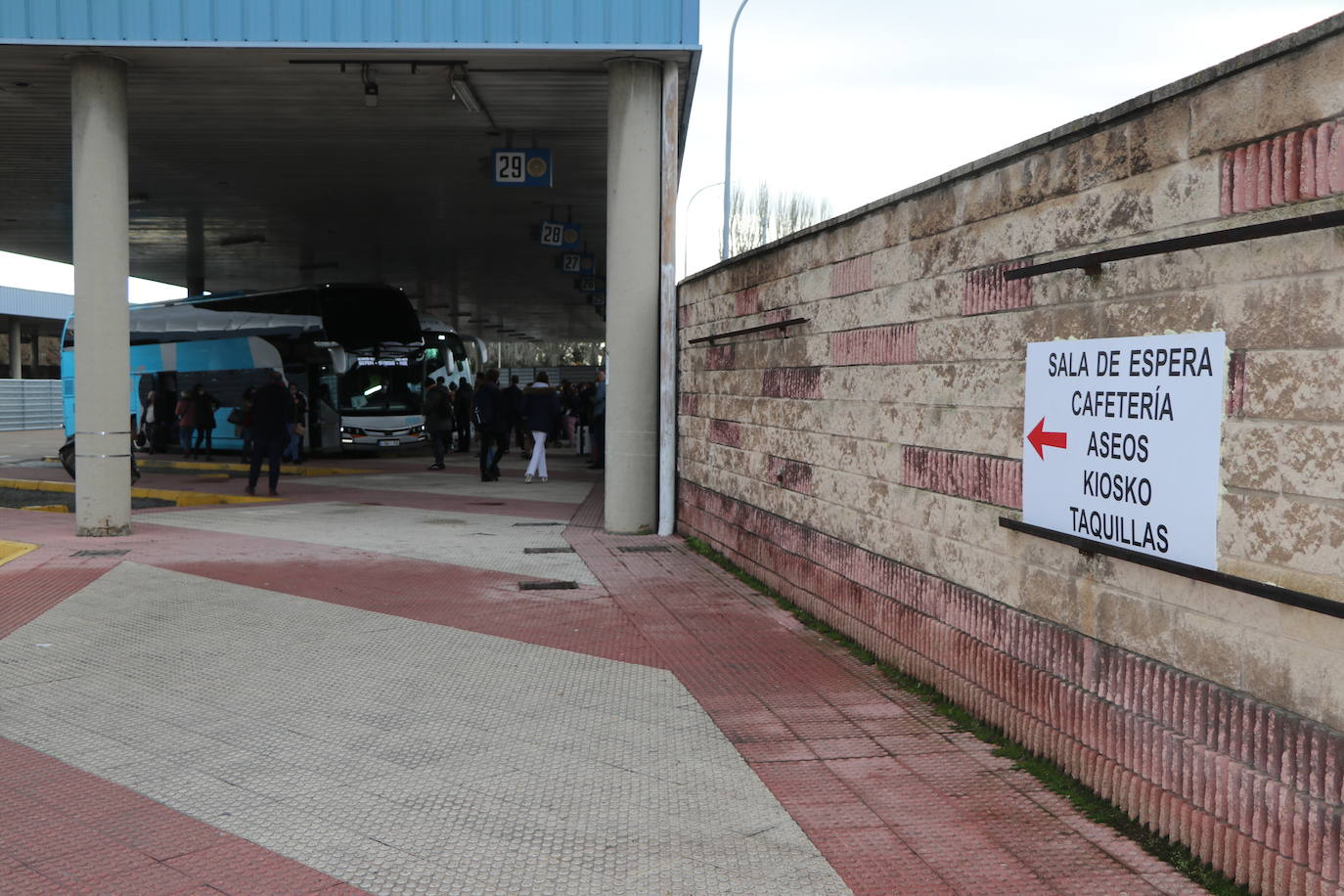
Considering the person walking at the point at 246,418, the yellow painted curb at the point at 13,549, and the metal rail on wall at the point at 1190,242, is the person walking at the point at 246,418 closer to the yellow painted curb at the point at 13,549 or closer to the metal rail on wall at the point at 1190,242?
the yellow painted curb at the point at 13,549

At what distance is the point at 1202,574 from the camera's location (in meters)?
3.95

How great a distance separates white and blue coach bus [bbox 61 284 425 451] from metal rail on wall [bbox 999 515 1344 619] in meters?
23.0

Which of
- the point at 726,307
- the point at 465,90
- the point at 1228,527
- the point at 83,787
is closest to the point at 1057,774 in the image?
the point at 1228,527

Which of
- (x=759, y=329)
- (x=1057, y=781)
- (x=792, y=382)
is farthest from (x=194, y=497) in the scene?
(x=1057, y=781)

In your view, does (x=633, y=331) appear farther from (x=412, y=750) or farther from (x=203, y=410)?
(x=203, y=410)

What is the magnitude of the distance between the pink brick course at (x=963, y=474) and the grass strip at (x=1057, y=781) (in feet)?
3.47

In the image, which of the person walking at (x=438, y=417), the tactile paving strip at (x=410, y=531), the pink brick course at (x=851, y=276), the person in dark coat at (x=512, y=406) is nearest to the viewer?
the pink brick course at (x=851, y=276)

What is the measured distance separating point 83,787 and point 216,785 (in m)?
0.52

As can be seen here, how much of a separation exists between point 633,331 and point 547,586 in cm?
422

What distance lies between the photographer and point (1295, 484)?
360 centimetres

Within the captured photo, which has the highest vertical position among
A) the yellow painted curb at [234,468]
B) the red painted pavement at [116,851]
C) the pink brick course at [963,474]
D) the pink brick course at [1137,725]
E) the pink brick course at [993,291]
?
the pink brick course at [993,291]

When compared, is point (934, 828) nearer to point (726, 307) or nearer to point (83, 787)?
point (83, 787)

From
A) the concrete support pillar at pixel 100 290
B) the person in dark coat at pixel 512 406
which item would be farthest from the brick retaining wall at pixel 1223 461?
the person in dark coat at pixel 512 406

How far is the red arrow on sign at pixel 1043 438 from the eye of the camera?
4.85 metres
